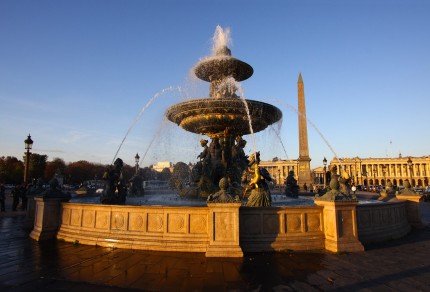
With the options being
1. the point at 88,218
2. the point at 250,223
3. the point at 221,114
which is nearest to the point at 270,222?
the point at 250,223

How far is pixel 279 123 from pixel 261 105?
12.3 ft

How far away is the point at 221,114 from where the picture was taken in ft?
46.4

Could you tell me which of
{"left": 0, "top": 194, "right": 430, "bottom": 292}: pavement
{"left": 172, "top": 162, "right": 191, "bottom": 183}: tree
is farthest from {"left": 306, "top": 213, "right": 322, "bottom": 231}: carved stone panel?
{"left": 172, "top": 162, "right": 191, "bottom": 183}: tree

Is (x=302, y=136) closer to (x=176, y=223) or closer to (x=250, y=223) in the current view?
(x=250, y=223)

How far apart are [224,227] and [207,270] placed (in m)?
1.33

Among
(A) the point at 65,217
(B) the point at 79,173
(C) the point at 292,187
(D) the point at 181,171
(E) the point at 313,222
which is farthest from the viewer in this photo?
(B) the point at 79,173

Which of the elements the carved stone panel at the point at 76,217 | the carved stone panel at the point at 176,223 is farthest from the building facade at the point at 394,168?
the carved stone panel at the point at 76,217

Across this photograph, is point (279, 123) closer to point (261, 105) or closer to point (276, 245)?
point (261, 105)

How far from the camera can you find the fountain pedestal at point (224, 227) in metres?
6.88

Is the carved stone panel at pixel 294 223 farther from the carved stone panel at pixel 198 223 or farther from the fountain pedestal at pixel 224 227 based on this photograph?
the carved stone panel at pixel 198 223

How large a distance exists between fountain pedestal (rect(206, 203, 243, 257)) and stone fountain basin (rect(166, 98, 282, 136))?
284 inches

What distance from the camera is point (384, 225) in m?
8.78

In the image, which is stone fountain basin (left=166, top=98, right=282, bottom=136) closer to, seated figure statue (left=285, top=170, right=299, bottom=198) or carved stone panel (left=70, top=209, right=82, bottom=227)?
seated figure statue (left=285, top=170, right=299, bottom=198)

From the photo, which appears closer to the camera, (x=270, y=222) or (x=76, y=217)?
(x=270, y=222)
